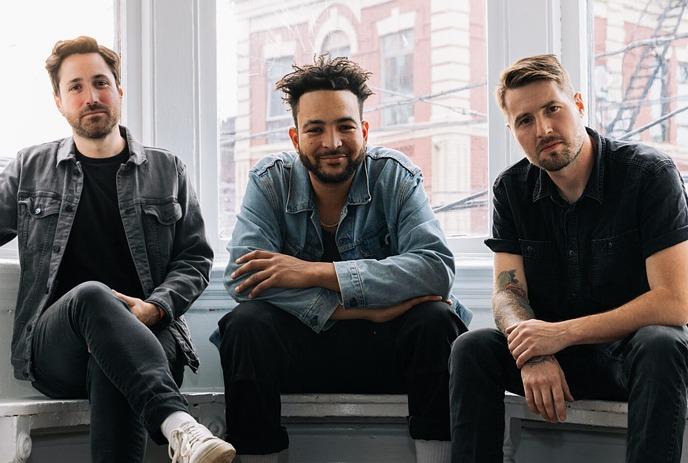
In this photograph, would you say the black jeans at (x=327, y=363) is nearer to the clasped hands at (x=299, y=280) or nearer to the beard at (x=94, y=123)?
the clasped hands at (x=299, y=280)

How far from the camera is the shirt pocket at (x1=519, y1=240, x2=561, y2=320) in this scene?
2.34m

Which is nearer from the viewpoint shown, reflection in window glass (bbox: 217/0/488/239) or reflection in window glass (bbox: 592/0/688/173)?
reflection in window glass (bbox: 592/0/688/173)

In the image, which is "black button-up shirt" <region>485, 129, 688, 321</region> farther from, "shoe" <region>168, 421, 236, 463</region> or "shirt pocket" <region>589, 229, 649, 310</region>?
"shoe" <region>168, 421, 236, 463</region>

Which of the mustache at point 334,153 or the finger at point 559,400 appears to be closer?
the finger at point 559,400

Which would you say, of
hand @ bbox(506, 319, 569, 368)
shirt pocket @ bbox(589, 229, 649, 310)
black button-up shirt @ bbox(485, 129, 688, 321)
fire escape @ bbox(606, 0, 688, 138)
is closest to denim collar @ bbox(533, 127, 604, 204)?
black button-up shirt @ bbox(485, 129, 688, 321)

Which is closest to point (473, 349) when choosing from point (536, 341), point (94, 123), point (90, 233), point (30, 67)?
point (536, 341)

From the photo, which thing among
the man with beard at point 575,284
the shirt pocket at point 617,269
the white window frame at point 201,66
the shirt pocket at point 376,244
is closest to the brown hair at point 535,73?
the man with beard at point 575,284

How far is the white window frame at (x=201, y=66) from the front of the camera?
9.70 ft

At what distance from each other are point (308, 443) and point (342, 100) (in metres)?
1.10

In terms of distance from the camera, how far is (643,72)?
2.96m

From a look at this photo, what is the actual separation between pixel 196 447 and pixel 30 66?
1678 millimetres

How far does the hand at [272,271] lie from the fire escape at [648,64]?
3.91 feet

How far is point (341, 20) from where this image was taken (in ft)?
10.5

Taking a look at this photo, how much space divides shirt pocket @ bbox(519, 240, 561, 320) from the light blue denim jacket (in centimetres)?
22
